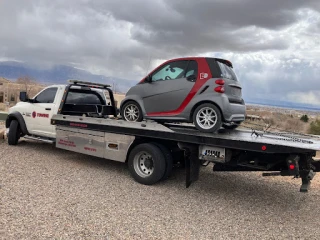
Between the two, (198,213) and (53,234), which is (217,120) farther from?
(53,234)

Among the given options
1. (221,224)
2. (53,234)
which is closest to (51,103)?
(53,234)

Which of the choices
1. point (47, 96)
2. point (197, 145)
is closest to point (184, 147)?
point (197, 145)

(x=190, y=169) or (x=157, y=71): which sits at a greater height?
(x=157, y=71)

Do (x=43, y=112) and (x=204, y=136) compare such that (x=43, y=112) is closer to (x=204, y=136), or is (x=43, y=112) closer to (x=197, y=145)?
(x=197, y=145)

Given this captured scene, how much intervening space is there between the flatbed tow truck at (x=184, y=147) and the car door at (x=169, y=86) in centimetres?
39

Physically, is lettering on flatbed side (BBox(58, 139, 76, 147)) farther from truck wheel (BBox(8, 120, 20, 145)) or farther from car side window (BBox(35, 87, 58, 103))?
truck wheel (BBox(8, 120, 20, 145))

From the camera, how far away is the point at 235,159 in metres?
5.52

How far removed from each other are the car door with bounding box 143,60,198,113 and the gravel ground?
5.09ft

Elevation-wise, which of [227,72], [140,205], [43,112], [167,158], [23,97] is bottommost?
[140,205]

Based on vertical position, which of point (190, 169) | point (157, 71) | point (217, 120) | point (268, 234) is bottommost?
point (268, 234)

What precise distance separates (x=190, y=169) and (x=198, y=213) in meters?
1.05

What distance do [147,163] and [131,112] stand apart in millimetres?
1251

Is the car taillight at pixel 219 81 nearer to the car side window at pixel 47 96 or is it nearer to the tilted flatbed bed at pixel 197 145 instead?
the tilted flatbed bed at pixel 197 145

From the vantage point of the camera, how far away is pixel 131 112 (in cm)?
700
